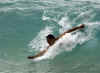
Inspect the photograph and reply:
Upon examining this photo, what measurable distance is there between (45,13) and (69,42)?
3282 centimetres

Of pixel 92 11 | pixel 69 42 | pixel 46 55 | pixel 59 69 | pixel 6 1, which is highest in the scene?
pixel 6 1

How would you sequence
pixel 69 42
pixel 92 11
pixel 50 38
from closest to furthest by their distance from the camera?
pixel 50 38 < pixel 69 42 < pixel 92 11

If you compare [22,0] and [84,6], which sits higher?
[22,0]

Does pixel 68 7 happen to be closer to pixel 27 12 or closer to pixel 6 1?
pixel 27 12

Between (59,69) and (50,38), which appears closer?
(59,69)

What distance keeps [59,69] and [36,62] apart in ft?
19.7

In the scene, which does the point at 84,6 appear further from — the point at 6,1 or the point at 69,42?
the point at 69,42

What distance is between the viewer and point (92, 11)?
68.6 m


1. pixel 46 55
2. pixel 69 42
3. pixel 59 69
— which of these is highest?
pixel 69 42

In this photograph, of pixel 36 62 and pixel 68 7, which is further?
pixel 68 7

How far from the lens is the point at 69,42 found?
39281 millimetres

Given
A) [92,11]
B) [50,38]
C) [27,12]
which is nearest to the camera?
[50,38]

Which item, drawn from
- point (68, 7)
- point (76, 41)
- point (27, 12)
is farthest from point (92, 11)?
point (76, 41)

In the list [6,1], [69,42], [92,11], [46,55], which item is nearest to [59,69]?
[46,55]
